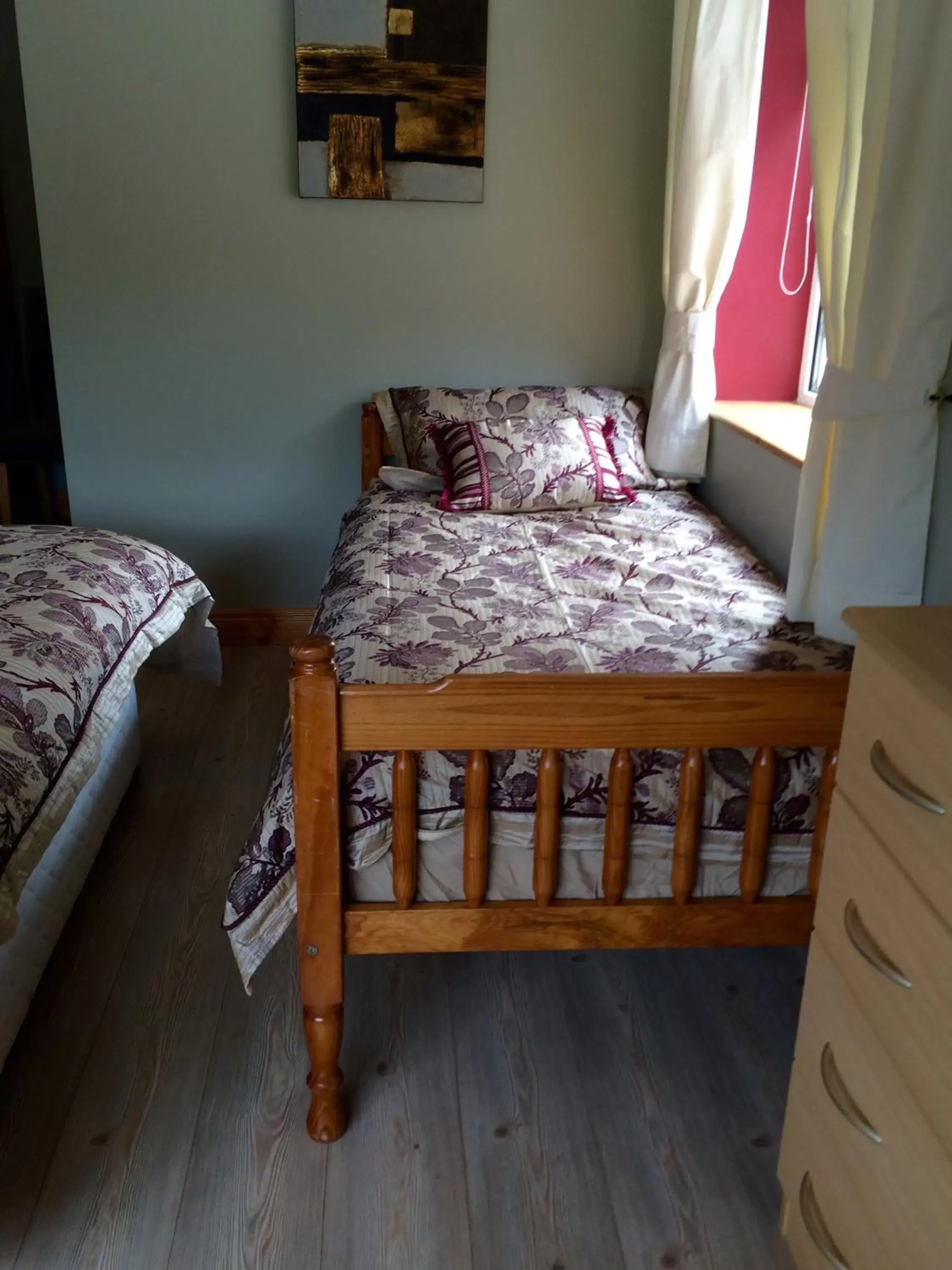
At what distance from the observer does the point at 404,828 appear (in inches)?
56.7

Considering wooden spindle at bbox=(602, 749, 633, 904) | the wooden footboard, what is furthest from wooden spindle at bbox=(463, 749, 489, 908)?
wooden spindle at bbox=(602, 749, 633, 904)

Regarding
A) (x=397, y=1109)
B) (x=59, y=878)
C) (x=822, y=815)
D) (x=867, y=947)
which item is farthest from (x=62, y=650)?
(x=867, y=947)

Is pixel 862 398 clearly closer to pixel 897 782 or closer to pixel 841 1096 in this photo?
pixel 897 782

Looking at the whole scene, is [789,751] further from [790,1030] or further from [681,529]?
[681,529]

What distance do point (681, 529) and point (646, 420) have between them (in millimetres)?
627

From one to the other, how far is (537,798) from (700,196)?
1866mm

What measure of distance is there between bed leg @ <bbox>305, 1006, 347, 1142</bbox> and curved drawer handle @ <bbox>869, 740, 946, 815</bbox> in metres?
0.88

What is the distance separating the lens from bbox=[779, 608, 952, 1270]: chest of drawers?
0.89 metres

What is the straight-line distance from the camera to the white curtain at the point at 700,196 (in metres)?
2.53

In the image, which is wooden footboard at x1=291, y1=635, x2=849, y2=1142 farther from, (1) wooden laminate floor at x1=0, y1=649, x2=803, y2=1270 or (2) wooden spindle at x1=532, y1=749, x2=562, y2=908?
(1) wooden laminate floor at x1=0, y1=649, x2=803, y2=1270

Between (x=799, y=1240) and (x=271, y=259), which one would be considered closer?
(x=799, y=1240)

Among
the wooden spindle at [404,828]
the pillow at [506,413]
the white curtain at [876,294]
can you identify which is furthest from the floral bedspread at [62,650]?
the white curtain at [876,294]

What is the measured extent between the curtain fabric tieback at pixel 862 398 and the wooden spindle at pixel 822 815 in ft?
1.71

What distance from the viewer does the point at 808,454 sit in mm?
1810
